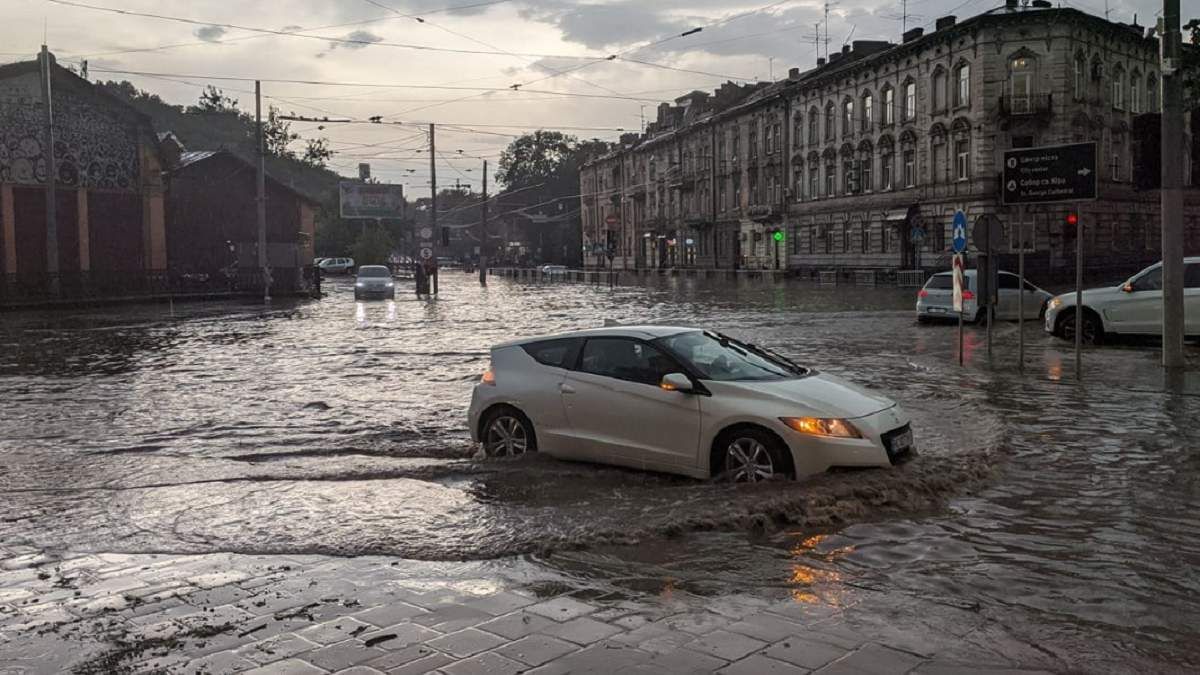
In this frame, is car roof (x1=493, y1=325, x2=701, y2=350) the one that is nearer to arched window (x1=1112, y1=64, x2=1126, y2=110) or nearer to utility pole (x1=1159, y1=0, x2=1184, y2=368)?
utility pole (x1=1159, y1=0, x2=1184, y2=368)

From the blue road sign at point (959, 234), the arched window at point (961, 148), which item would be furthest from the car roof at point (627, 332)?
the arched window at point (961, 148)

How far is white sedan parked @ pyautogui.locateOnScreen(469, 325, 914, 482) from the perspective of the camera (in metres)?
8.16

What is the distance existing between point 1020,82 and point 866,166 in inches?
434

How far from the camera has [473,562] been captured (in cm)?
670

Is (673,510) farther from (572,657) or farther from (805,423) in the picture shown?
(572,657)

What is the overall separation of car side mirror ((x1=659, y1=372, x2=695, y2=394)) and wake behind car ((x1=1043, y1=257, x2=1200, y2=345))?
1372 centimetres

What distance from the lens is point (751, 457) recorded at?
829 centimetres

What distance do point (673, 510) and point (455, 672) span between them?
326cm

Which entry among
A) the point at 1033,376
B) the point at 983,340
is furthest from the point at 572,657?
the point at 983,340

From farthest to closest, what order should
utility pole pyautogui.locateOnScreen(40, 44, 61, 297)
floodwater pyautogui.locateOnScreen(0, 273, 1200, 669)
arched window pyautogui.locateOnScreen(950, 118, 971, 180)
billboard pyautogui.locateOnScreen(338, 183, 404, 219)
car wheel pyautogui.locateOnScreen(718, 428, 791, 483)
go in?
billboard pyautogui.locateOnScreen(338, 183, 404, 219), arched window pyautogui.locateOnScreen(950, 118, 971, 180), utility pole pyautogui.locateOnScreen(40, 44, 61, 297), car wheel pyautogui.locateOnScreen(718, 428, 791, 483), floodwater pyautogui.locateOnScreen(0, 273, 1200, 669)

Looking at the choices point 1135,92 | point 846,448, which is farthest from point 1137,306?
point 1135,92

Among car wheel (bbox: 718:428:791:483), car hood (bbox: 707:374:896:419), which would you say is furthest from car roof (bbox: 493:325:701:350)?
car wheel (bbox: 718:428:791:483)

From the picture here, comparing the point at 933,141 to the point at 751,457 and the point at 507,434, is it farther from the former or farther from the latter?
the point at 751,457

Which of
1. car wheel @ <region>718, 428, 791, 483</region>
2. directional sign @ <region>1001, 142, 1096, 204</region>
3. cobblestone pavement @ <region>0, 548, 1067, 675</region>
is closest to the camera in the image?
cobblestone pavement @ <region>0, 548, 1067, 675</region>
